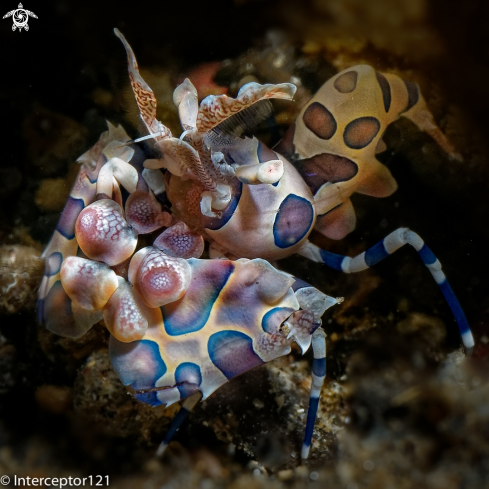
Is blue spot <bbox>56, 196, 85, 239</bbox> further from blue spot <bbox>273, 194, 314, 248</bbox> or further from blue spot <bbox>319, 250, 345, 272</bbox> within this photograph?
blue spot <bbox>319, 250, 345, 272</bbox>

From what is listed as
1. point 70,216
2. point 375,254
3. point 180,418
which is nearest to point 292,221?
point 375,254

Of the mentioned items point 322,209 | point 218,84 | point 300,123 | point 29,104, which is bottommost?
point 322,209

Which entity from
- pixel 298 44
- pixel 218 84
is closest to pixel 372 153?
pixel 298 44

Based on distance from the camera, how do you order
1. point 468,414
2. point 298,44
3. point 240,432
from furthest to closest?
point 240,432 → point 468,414 → point 298,44

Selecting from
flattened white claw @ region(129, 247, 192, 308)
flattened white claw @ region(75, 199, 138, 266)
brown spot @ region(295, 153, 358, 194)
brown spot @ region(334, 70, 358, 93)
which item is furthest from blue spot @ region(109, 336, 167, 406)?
brown spot @ region(334, 70, 358, 93)

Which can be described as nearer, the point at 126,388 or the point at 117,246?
the point at 117,246

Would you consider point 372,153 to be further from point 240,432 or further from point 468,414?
point 240,432

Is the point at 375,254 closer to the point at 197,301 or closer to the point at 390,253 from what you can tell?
the point at 390,253
